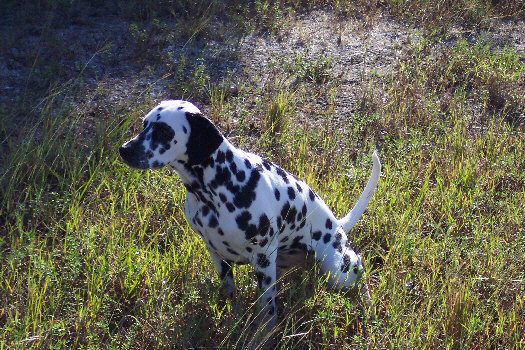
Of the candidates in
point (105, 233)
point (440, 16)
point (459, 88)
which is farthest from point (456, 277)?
point (440, 16)

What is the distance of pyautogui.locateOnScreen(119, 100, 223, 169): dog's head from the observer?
307 cm

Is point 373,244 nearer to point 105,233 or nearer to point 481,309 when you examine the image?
point 481,309

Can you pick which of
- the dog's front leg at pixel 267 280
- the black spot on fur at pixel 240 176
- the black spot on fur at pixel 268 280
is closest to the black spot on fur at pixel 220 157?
the black spot on fur at pixel 240 176

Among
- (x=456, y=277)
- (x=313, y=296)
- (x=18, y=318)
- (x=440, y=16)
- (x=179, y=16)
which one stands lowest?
(x=18, y=318)

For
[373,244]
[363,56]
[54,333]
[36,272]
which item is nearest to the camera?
[54,333]

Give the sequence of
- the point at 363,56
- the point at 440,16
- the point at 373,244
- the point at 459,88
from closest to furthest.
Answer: the point at 373,244
the point at 459,88
the point at 363,56
the point at 440,16

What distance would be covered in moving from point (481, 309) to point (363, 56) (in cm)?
408

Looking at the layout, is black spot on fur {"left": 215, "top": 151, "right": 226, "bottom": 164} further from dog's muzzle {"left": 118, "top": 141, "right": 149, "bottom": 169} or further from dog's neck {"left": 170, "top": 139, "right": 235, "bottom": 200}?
dog's muzzle {"left": 118, "top": 141, "right": 149, "bottom": 169}

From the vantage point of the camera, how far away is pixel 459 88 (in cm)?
627

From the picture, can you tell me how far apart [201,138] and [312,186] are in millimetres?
1761

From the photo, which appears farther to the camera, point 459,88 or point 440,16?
point 440,16

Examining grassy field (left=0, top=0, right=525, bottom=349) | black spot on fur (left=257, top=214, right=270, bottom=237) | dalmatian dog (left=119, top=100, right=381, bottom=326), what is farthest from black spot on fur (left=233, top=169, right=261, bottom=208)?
grassy field (left=0, top=0, right=525, bottom=349)

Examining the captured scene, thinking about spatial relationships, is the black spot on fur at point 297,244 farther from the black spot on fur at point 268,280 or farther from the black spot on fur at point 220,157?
the black spot on fur at point 220,157

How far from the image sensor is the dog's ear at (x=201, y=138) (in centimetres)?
309
